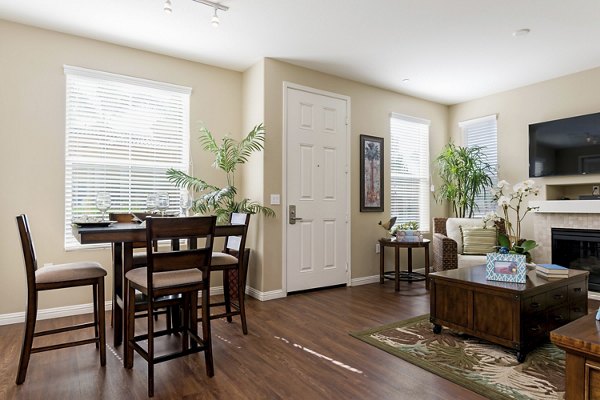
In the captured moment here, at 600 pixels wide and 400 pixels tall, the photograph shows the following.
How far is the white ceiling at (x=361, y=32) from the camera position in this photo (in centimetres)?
319

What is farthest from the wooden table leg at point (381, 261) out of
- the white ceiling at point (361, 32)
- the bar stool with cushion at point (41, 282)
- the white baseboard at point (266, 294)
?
the bar stool with cushion at point (41, 282)

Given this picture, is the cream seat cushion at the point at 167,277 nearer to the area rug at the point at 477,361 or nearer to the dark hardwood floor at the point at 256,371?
the dark hardwood floor at the point at 256,371

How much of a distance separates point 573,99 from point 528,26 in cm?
177

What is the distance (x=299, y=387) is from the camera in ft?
7.36

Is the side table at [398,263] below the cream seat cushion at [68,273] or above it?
below

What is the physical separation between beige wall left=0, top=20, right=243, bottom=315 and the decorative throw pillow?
4306 millimetres

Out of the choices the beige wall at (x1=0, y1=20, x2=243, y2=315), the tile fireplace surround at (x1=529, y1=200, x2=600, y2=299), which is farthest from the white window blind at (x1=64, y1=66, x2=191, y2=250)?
the tile fireplace surround at (x1=529, y1=200, x2=600, y2=299)

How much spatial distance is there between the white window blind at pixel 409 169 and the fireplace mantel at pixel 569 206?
5.13 ft

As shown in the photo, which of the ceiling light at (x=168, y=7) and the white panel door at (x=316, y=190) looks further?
the white panel door at (x=316, y=190)

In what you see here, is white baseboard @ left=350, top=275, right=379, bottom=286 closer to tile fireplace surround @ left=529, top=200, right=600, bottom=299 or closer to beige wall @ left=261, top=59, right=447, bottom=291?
beige wall @ left=261, top=59, right=447, bottom=291

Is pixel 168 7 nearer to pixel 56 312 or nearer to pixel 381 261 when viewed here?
pixel 56 312

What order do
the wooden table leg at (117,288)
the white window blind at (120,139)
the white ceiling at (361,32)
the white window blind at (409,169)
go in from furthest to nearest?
the white window blind at (409,169)
the white window blind at (120,139)
the white ceiling at (361,32)
the wooden table leg at (117,288)

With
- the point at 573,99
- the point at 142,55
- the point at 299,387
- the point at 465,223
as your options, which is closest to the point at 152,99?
the point at 142,55

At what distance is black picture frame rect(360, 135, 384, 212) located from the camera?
512 cm
